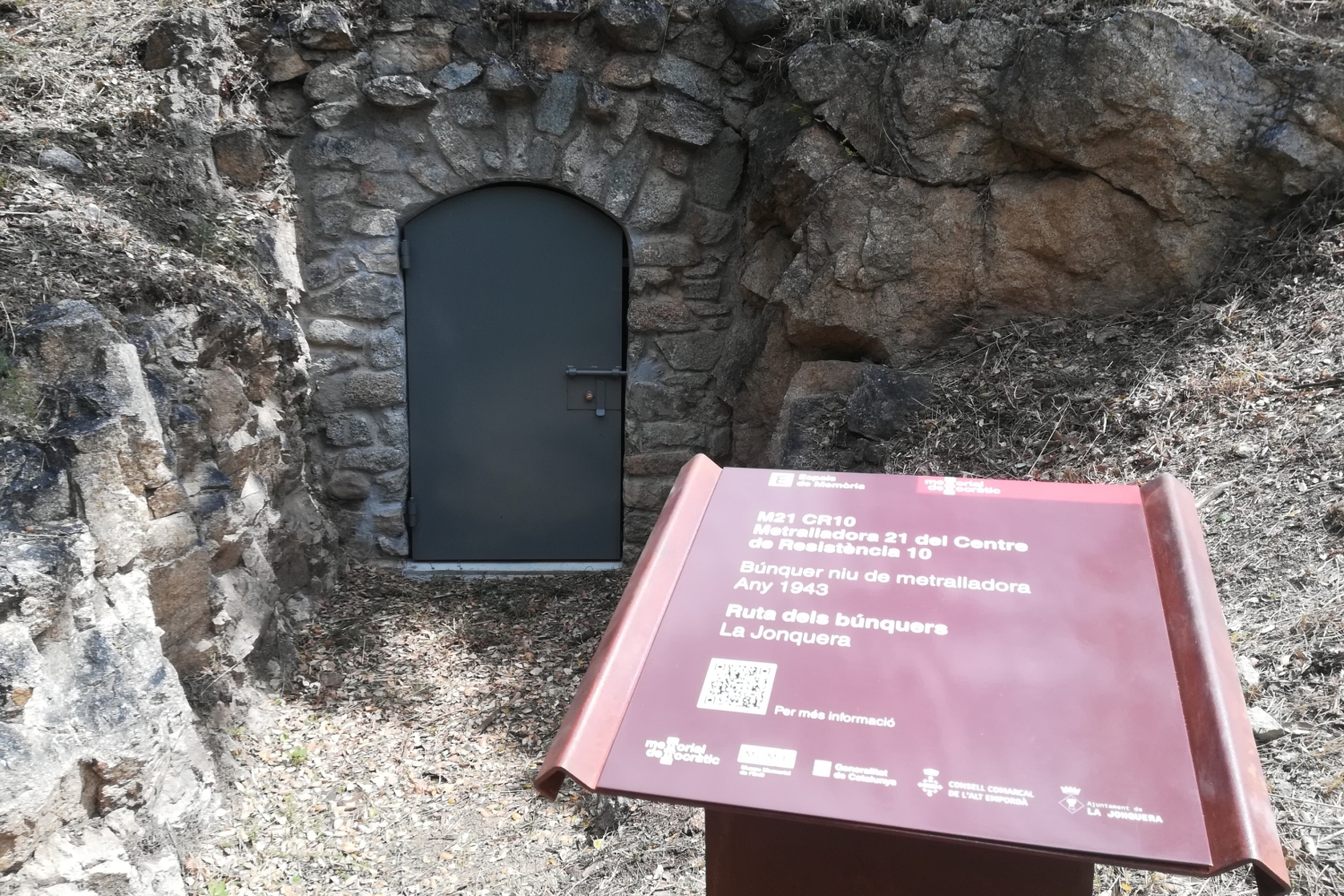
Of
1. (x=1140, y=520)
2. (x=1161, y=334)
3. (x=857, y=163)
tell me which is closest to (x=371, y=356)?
(x=857, y=163)

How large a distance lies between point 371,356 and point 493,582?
52.0 inches

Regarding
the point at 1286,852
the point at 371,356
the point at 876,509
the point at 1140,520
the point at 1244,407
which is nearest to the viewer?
the point at 1140,520

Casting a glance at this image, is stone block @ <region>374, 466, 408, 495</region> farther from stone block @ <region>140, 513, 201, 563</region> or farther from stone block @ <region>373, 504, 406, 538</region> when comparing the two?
stone block @ <region>140, 513, 201, 563</region>

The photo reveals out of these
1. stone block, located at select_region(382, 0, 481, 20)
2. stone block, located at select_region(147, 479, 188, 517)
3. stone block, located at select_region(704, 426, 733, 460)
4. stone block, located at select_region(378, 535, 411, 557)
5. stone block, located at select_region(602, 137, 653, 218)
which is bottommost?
stone block, located at select_region(378, 535, 411, 557)

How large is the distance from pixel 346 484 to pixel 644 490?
1564mm

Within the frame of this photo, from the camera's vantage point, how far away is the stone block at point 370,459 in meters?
4.84

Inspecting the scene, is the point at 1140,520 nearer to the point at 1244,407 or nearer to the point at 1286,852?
the point at 1286,852

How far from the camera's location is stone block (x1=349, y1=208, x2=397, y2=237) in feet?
15.2

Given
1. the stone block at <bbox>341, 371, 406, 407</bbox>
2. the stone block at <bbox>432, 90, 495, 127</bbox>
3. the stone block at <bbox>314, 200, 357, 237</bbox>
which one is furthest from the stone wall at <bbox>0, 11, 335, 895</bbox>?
the stone block at <bbox>432, 90, 495, 127</bbox>

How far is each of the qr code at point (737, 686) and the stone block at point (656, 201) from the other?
3.63m

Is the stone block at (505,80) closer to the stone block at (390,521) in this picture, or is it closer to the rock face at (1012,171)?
the rock face at (1012,171)

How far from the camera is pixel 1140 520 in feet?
5.23

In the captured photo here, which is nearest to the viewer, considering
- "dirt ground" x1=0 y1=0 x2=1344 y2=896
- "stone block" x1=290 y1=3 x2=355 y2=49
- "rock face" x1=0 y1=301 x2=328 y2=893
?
"rock face" x1=0 y1=301 x2=328 y2=893

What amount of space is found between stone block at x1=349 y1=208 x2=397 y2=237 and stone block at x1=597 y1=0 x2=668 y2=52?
4.61 feet
